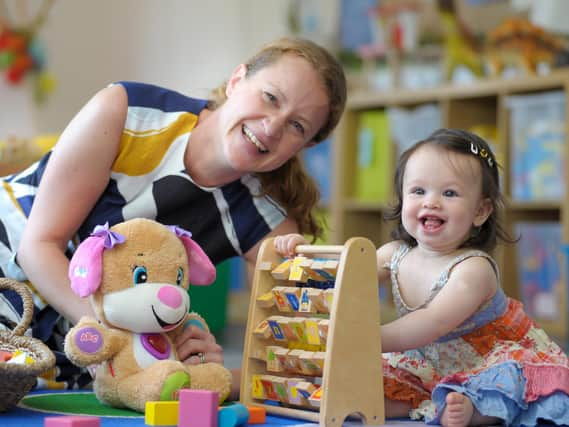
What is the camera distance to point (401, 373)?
1.31 m

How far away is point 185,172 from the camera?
1461 millimetres

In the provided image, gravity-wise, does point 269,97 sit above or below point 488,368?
above

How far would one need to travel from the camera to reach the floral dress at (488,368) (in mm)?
1175

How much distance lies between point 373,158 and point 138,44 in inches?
54.0

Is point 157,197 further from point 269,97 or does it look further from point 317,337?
point 317,337

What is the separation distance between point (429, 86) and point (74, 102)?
1.68 m

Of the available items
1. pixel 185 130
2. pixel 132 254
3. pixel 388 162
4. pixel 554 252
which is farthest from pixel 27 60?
pixel 132 254

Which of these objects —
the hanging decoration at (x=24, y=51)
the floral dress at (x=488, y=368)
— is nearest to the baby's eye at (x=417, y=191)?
the floral dress at (x=488, y=368)

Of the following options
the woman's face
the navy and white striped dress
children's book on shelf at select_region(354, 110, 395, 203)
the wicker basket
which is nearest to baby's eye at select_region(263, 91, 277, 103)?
the woman's face

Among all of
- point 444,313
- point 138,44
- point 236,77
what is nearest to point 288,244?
point 444,313

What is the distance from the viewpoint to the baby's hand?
1.25 metres

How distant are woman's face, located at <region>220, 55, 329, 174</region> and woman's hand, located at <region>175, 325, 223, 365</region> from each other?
0.96ft

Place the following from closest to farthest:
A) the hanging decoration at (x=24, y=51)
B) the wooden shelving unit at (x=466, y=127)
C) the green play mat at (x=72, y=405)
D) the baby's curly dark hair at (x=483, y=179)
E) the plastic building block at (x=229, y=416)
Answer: the plastic building block at (x=229, y=416) < the green play mat at (x=72, y=405) < the baby's curly dark hair at (x=483, y=179) < the wooden shelving unit at (x=466, y=127) < the hanging decoration at (x=24, y=51)

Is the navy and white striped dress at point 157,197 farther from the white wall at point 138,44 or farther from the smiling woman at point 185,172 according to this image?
the white wall at point 138,44
